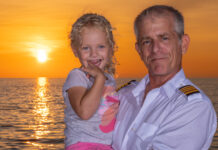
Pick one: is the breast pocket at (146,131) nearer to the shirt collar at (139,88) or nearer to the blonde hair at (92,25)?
the shirt collar at (139,88)

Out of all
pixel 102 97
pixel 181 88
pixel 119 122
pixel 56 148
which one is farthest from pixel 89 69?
pixel 56 148

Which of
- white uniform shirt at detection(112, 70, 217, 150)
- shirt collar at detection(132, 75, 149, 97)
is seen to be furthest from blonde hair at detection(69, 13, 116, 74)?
white uniform shirt at detection(112, 70, 217, 150)

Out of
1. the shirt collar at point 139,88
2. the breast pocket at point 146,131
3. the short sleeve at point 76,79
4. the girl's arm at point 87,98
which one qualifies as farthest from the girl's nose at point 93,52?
the breast pocket at point 146,131

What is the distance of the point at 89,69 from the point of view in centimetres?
324

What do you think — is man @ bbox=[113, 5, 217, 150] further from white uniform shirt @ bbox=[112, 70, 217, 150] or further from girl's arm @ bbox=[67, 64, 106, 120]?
girl's arm @ bbox=[67, 64, 106, 120]

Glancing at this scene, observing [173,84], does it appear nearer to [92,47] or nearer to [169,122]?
[169,122]

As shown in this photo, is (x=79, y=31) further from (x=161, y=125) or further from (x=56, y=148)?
(x=56, y=148)

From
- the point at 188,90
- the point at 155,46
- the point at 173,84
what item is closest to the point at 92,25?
the point at 155,46

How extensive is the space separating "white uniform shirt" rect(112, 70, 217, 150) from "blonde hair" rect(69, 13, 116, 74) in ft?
2.48

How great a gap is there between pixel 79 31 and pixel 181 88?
1400mm

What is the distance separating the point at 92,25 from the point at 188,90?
55.6 inches

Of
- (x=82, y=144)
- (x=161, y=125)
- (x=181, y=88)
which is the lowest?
(x=82, y=144)

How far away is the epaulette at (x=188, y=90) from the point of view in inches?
106

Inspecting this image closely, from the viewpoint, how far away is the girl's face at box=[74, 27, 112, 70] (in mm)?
3467
